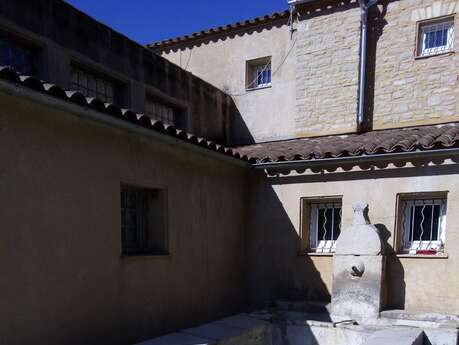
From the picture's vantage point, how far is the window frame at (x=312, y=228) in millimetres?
7188

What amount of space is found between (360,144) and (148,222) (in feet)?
13.3

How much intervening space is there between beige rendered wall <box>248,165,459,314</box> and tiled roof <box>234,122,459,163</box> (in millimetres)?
442

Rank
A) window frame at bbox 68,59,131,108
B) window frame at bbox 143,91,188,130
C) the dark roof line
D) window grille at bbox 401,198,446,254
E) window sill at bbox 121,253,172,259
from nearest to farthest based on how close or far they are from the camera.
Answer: the dark roof line → window sill at bbox 121,253,172,259 → window frame at bbox 68,59,131,108 → window grille at bbox 401,198,446,254 → window frame at bbox 143,91,188,130

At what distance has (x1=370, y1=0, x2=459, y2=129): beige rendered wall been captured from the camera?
7.44 metres

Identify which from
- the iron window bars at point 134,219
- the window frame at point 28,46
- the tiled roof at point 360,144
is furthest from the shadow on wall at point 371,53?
the window frame at point 28,46

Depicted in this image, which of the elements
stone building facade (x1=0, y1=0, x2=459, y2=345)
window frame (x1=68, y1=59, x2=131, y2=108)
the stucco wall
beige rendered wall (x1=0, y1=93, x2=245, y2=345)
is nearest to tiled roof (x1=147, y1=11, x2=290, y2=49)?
stone building facade (x1=0, y1=0, x2=459, y2=345)

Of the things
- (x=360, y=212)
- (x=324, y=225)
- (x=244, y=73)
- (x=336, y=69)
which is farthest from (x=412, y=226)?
(x=244, y=73)

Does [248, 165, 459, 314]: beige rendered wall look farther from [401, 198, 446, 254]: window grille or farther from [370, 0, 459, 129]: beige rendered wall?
[370, 0, 459, 129]: beige rendered wall

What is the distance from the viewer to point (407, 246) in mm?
6555

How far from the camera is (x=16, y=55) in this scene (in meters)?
5.32

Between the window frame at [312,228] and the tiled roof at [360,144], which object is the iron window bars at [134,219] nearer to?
the tiled roof at [360,144]

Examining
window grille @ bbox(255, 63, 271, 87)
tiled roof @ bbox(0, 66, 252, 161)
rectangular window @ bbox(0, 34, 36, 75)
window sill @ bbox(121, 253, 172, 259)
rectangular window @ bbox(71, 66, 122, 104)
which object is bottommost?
window sill @ bbox(121, 253, 172, 259)

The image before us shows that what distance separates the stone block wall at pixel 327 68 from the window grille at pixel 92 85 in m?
4.26

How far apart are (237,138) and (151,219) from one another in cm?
445
